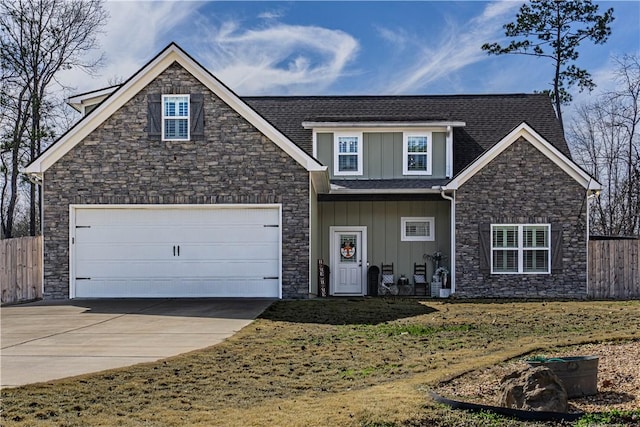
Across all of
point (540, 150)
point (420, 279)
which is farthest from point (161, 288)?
point (540, 150)

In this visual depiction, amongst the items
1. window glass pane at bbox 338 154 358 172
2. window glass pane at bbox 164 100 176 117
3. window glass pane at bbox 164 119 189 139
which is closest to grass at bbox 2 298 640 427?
window glass pane at bbox 164 119 189 139

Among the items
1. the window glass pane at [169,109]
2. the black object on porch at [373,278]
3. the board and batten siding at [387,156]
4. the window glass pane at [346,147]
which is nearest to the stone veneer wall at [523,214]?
the board and batten siding at [387,156]

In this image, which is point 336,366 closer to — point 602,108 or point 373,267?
point 373,267

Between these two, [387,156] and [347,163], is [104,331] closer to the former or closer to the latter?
[347,163]

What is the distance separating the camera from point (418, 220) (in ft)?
68.6

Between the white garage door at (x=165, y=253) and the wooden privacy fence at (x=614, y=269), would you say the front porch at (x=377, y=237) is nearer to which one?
the white garage door at (x=165, y=253)

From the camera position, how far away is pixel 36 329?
12.3 meters

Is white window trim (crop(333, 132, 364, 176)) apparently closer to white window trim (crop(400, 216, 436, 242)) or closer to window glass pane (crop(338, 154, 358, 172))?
window glass pane (crop(338, 154, 358, 172))

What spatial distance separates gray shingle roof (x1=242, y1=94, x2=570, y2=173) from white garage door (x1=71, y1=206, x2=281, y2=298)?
16.7ft

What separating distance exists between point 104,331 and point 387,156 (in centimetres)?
1158

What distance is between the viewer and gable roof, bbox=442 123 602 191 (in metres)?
18.8

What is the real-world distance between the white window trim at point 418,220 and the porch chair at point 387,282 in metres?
0.94

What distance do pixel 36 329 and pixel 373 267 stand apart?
10.6 metres

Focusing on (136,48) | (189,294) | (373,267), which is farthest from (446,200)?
(136,48)
